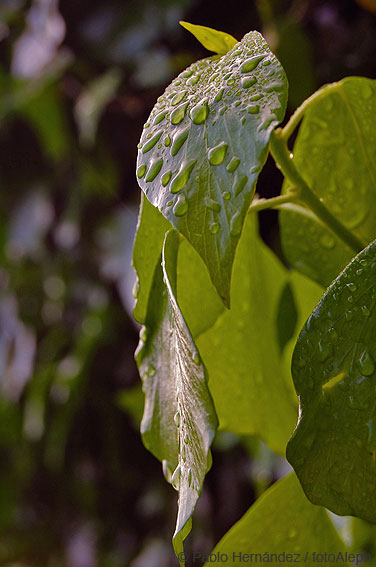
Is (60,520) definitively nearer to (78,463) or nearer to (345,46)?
(78,463)

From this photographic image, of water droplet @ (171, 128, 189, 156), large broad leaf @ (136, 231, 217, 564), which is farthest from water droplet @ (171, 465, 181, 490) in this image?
water droplet @ (171, 128, 189, 156)

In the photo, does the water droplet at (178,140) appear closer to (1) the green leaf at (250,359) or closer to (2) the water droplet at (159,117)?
(2) the water droplet at (159,117)

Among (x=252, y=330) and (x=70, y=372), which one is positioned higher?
(x=252, y=330)

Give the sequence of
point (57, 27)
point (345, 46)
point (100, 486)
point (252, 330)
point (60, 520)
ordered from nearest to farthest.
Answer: point (252, 330) → point (345, 46) → point (57, 27) → point (100, 486) → point (60, 520)

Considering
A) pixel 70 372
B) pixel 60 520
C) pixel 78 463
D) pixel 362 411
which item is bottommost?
pixel 60 520

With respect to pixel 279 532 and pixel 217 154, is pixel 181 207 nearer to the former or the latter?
pixel 217 154

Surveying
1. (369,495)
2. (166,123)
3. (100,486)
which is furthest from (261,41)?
(100,486)

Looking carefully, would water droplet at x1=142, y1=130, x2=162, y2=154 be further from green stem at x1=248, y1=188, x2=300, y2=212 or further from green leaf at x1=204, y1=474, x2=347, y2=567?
green leaf at x1=204, y1=474, x2=347, y2=567
